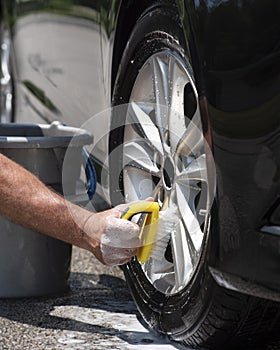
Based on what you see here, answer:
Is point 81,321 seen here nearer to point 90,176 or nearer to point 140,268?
point 140,268

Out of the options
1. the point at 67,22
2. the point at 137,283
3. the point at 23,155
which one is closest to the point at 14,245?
the point at 23,155

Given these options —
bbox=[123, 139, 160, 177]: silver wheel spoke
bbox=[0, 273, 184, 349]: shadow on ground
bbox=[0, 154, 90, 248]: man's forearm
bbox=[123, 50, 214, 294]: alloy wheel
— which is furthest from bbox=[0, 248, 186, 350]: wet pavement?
bbox=[123, 139, 160, 177]: silver wheel spoke

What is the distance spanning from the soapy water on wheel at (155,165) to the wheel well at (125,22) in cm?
17

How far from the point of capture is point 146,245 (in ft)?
8.68

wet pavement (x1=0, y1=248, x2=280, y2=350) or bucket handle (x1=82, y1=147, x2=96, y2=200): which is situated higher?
bucket handle (x1=82, y1=147, x2=96, y2=200)

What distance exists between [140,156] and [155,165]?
0.10 metres

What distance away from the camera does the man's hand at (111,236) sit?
8.40 feet

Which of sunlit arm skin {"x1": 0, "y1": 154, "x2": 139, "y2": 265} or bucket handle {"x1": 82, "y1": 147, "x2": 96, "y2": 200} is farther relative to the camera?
bucket handle {"x1": 82, "y1": 147, "x2": 96, "y2": 200}

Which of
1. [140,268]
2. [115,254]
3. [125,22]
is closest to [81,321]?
[140,268]

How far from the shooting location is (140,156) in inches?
115

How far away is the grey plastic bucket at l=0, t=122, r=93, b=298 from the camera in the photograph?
10.2ft

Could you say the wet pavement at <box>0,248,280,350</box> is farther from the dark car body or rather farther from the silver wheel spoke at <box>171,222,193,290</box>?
the dark car body

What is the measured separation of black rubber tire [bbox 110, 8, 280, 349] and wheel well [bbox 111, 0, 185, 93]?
0.07m

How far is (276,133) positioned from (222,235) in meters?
0.31
